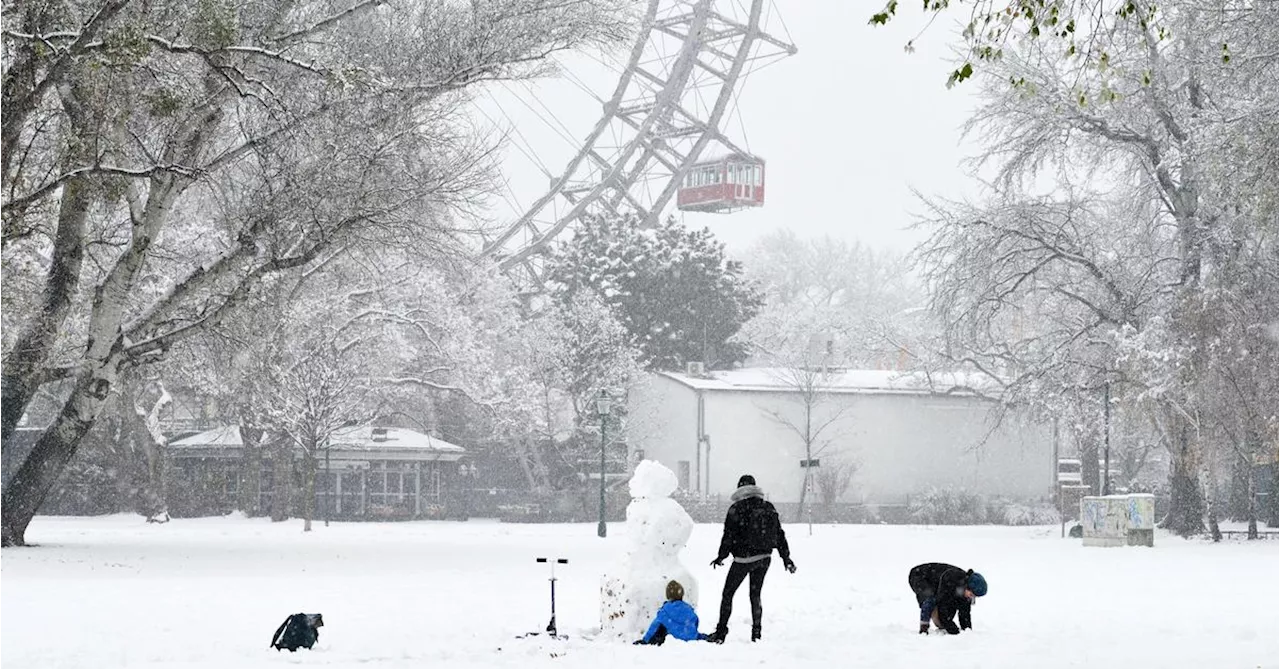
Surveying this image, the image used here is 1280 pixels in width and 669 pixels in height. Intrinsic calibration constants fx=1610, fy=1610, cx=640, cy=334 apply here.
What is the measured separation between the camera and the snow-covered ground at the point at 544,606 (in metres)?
12.1

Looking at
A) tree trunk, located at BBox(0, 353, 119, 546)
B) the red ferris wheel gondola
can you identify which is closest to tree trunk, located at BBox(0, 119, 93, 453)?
tree trunk, located at BBox(0, 353, 119, 546)

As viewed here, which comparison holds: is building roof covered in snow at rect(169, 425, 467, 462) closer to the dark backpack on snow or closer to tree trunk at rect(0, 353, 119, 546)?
tree trunk at rect(0, 353, 119, 546)

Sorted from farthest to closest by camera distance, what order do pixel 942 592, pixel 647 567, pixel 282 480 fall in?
pixel 282 480
pixel 942 592
pixel 647 567

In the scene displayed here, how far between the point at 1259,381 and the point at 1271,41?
550 inches

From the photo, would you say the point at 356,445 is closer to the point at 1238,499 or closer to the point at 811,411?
the point at 811,411

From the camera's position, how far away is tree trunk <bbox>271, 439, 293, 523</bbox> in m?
47.7

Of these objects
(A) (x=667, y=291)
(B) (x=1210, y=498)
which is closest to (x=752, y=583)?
(B) (x=1210, y=498)

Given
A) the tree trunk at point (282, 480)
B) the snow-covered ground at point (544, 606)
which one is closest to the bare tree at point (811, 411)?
the tree trunk at point (282, 480)

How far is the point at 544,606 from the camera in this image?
16859mm

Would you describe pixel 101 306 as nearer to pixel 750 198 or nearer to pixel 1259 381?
pixel 1259 381

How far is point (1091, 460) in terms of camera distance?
2079 inches

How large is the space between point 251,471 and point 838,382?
21.1 meters

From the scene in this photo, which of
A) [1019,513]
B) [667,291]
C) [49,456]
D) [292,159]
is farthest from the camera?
[667,291]

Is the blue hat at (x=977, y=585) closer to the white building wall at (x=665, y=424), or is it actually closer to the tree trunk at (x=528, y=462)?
the white building wall at (x=665, y=424)
